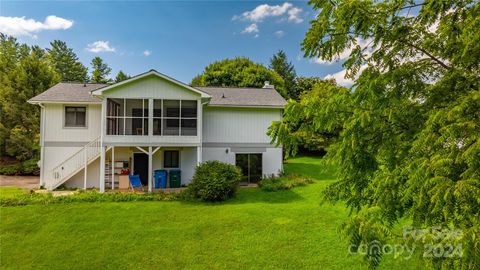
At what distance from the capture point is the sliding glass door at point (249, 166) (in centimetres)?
1750

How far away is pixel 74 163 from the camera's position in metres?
15.6

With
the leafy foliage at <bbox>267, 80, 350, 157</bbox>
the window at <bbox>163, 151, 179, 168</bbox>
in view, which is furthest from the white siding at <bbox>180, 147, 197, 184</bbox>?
the leafy foliage at <bbox>267, 80, 350, 157</bbox>

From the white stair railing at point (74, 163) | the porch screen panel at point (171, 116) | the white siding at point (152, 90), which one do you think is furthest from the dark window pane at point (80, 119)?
the porch screen panel at point (171, 116)

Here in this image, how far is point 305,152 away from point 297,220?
77.8 feet

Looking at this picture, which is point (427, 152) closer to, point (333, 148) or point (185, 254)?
point (333, 148)

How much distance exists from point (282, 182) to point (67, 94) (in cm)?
1376

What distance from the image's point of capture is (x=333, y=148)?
Answer: 11.1ft

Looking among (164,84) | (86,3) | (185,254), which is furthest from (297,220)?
(86,3)

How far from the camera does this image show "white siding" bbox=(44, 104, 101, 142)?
1572cm

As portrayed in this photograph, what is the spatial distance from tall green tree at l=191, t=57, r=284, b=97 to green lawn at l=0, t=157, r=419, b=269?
78.1ft

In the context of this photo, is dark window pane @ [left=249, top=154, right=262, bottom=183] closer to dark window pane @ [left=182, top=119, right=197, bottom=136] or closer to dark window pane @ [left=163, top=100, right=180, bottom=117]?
dark window pane @ [left=182, top=119, right=197, bottom=136]

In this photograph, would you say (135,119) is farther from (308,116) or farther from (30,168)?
(308,116)

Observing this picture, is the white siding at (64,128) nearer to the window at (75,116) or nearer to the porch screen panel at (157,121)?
the window at (75,116)

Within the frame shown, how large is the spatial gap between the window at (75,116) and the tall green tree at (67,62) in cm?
4049
